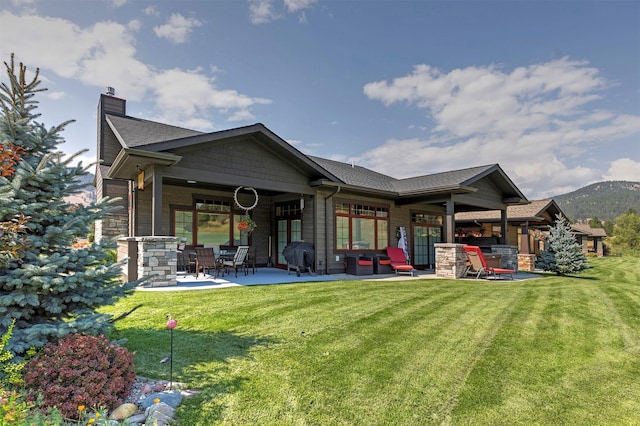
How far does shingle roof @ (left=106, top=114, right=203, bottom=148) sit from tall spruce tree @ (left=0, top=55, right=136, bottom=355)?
15.8 feet

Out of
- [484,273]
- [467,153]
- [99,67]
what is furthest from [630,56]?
[99,67]

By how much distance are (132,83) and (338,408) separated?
12.3 m

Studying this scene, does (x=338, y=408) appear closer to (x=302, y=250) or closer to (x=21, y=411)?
(x=21, y=411)

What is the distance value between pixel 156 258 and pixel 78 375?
526cm

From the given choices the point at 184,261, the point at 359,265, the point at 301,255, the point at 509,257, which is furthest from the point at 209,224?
the point at 509,257

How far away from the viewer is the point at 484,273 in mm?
11258

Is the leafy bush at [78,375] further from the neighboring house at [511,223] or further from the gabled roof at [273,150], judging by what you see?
the neighboring house at [511,223]

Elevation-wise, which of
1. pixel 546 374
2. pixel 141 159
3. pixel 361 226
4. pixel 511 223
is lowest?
pixel 546 374

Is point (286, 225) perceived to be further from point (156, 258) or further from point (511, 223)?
point (511, 223)

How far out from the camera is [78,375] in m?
2.45

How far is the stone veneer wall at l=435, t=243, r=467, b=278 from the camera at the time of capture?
10930 millimetres

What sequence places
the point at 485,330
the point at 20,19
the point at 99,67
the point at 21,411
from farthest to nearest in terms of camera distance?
the point at 99,67 → the point at 20,19 → the point at 485,330 → the point at 21,411

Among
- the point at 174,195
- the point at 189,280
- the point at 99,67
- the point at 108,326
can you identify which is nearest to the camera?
the point at 108,326

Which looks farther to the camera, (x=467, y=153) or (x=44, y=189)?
(x=467, y=153)
